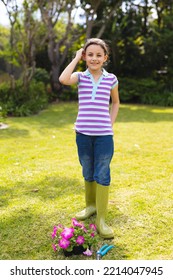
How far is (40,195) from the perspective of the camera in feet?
13.9

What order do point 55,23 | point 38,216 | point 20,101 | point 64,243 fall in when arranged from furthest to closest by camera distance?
point 55,23 → point 20,101 → point 38,216 → point 64,243

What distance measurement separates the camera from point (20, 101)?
1266 centimetres

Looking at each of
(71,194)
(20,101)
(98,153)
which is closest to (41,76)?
(20,101)

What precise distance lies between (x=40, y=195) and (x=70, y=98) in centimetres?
1321

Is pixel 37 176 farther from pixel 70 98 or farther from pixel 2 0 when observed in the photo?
pixel 70 98

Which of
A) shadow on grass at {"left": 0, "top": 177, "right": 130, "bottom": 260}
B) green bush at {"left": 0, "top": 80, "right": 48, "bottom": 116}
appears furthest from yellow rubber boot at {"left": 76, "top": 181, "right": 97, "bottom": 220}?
green bush at {"left": 0, "top": 80, "right": 48, "bottom": 116}

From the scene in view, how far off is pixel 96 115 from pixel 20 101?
32.1 feet

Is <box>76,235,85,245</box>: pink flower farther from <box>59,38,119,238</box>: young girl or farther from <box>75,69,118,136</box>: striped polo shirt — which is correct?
<box>75,69,118,136</box>: striped polo shirt

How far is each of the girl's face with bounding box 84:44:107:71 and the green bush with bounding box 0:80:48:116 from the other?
8.75m

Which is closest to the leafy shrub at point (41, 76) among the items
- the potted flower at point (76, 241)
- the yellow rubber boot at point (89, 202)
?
the yellow rubber boot at point (89, 202)

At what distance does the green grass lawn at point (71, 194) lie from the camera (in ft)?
10.1

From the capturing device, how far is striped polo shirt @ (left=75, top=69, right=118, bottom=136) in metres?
3.22

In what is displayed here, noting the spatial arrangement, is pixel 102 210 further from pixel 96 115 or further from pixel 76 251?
pixel 96 115
